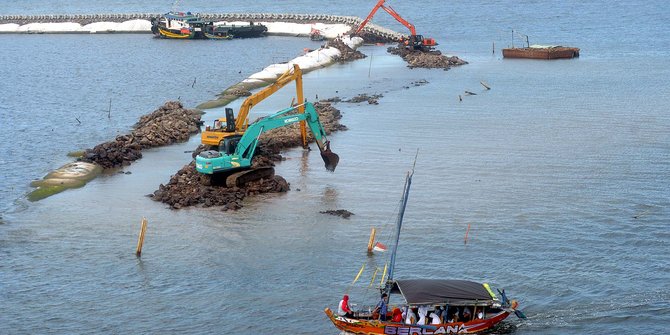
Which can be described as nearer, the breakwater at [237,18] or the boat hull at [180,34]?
the breakwater at [237,18]

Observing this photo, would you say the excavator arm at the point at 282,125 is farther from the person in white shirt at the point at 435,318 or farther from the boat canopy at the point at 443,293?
the person in white shirt at the point at 435,318

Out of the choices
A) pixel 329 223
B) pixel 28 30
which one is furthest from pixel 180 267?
pixel 28 30

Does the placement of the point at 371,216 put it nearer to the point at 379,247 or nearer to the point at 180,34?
the point at 379,247

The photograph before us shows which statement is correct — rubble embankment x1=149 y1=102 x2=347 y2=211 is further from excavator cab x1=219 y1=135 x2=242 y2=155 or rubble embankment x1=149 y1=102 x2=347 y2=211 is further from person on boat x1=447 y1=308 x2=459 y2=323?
person on boat x1=447 y1=308 x2=459 y2=323

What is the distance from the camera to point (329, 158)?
54000 mm

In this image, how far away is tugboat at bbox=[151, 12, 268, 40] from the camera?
467 ft

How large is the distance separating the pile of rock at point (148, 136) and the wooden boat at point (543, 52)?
46280 mm

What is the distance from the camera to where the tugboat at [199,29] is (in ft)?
467

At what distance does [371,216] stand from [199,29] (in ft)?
334

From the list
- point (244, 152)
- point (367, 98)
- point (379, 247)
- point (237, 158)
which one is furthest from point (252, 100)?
point (367, 98)

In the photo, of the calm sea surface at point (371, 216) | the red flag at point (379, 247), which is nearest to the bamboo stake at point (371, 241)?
the red flag at point (379, 247)

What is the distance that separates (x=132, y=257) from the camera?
1612 inches

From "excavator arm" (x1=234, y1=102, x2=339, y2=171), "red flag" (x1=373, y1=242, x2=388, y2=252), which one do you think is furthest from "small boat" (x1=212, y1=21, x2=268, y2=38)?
→ "red flag" (x1=373, y1=242, x2=388, y2=252)

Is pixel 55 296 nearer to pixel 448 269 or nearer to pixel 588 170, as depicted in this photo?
pixel 448 269
